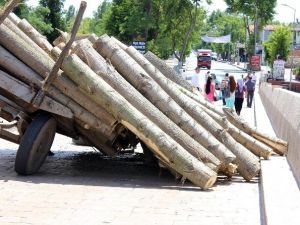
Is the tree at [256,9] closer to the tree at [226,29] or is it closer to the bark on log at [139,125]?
the tree at [226,29]

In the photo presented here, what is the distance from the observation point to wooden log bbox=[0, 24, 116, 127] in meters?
9.11

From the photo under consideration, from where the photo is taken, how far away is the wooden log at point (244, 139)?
32.8 feet

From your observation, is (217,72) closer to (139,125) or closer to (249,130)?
(249,130)

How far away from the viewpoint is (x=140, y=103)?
904 centimetres

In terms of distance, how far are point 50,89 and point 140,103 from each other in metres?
1.34

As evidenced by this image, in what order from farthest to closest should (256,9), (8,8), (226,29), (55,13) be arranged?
(226,29) < (256,9) < (55,13) < (8,8)

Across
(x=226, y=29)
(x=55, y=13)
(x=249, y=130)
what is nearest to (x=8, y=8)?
(x=249, y=130)

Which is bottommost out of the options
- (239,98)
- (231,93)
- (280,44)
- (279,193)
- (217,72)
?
(217,72)

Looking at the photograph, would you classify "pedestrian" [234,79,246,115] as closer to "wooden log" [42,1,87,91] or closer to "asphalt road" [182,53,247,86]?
"asphalt road" [182,53,247,86]

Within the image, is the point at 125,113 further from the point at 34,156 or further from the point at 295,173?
the point at 295,173

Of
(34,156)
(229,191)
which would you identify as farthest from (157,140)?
(34,156)

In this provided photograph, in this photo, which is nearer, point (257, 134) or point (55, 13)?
point (257, 134)

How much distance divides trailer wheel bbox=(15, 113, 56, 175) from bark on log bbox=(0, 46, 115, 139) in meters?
0.38

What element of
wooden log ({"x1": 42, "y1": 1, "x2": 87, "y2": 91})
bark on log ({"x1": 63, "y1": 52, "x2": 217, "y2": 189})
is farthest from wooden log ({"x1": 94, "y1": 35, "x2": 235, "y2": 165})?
wooden log ({"x1": 42, "y1": 1, "x2": 87, "y2": 91})
